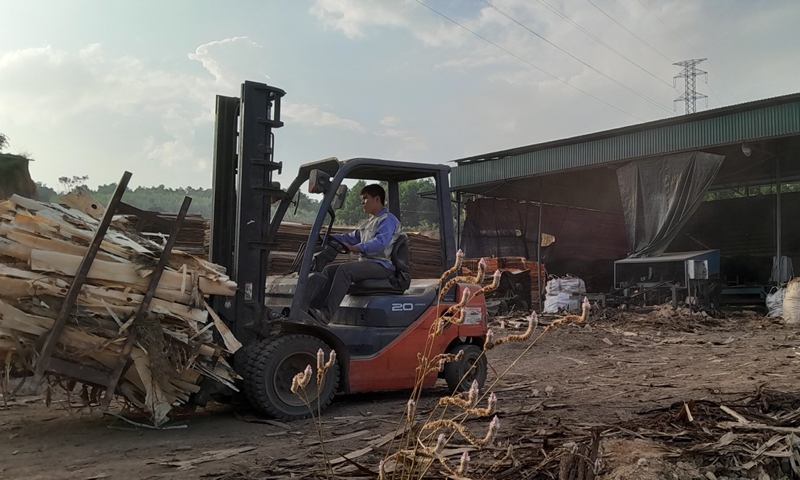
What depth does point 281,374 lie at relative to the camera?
5.89 meters

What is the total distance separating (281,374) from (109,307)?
1.69 meters

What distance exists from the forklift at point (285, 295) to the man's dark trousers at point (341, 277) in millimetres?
157

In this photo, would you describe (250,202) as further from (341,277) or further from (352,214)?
(352,214)

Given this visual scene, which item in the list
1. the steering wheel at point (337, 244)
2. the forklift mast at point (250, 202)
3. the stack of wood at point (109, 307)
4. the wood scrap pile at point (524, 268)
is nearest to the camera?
the stack of wood at point (109, 307)

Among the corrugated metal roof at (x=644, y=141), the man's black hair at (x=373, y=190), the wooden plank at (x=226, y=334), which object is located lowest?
the wooden plank at (x=226, y=334)

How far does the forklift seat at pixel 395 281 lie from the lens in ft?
22.2

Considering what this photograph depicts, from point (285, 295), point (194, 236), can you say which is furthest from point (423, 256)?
point (285, 295)

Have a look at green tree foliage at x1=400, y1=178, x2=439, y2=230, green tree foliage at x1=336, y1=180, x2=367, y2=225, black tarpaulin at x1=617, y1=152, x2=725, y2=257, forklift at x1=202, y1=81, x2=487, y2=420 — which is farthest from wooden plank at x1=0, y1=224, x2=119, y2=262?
green tree foliage at x1=400, y1=178, x2=439, y2=230

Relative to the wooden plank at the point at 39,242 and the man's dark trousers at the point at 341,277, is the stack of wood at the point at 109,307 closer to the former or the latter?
the wooden plank at the point at 39,242

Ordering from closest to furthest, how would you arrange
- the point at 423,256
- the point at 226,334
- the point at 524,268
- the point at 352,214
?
1. the point at 226,334
2. the point at 423,256
3. the point at 524,268
4. the point at 352,214

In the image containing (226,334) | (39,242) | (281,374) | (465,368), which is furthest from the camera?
(465,368)

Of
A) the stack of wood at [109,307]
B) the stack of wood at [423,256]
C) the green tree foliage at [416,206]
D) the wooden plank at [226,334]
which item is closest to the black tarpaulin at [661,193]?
the stack of wood at [423,256]

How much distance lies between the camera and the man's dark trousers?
641 centimetres

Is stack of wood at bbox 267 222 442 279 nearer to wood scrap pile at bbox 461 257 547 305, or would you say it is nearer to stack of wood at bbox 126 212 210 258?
stack of wood at bbox 126 212 210 258
